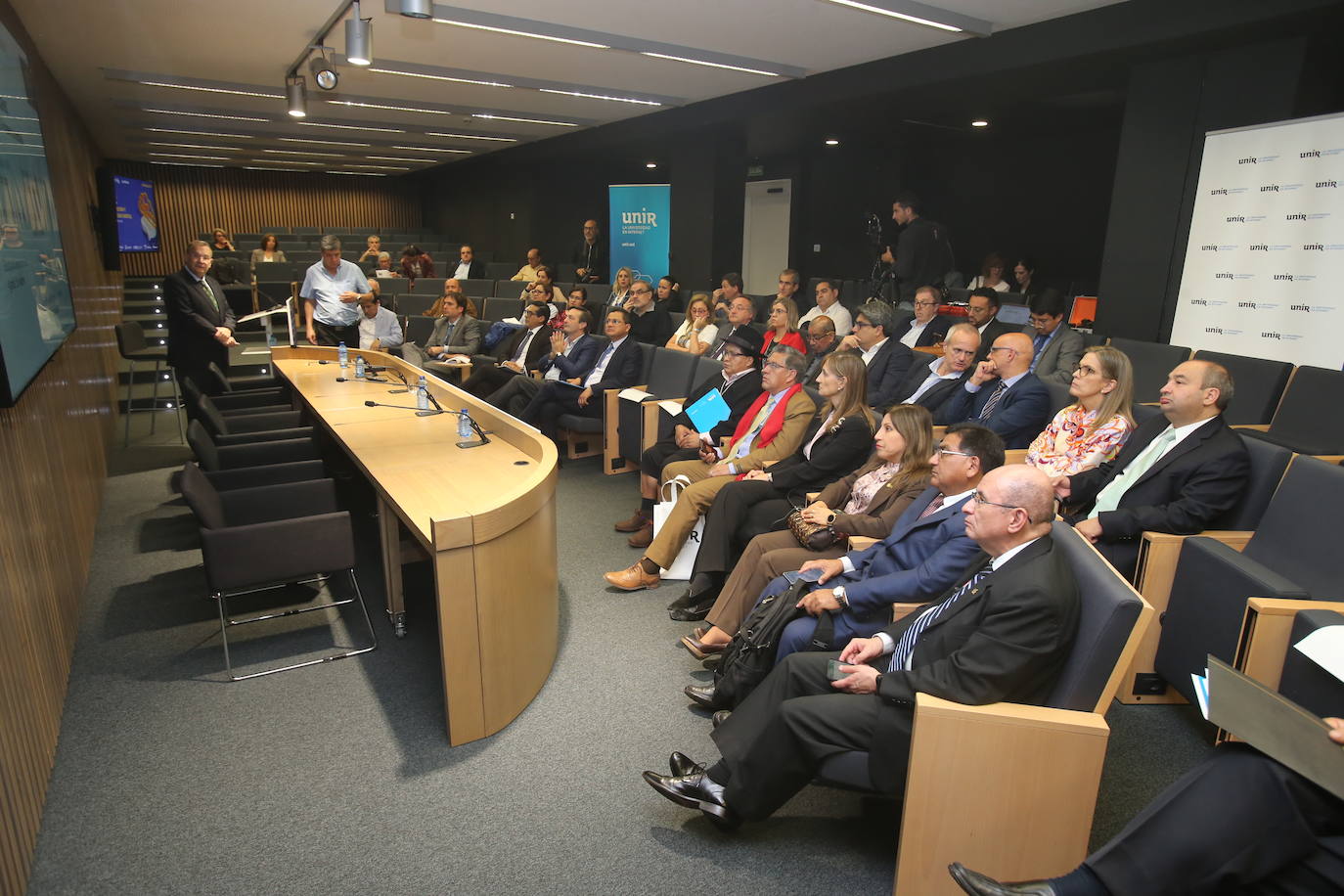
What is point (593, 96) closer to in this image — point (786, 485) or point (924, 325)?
point (924, 325)

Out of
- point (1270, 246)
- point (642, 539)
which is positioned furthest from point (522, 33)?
point (1270, 246)

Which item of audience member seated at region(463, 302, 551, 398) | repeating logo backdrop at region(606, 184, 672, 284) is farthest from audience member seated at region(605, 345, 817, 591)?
repeating logo backdrop at region(606, 184, 672, 284)

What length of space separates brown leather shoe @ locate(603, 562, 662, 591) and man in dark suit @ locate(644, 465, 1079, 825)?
1594 mm

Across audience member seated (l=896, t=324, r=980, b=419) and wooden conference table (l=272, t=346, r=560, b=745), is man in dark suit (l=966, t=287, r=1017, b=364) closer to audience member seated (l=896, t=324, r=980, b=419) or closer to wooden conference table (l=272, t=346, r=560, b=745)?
audience member seated (l=896, t=324, r=980, b=419)

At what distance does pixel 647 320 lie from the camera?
26.3ft

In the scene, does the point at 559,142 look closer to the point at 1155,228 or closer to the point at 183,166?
the point at 1155,228

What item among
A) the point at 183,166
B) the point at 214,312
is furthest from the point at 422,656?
the point at 183,166

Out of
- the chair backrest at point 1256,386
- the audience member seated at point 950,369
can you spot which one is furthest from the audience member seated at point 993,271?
the audience member seated at point 950,369

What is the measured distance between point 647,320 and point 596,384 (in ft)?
7.17

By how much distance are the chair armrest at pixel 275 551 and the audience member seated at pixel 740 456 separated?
4.46ft

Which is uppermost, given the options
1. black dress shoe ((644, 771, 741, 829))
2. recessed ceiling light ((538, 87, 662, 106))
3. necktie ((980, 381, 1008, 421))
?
recessed ceiling light ((538, 87, 662, 106))

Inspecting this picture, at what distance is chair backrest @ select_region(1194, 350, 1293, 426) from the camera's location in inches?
175

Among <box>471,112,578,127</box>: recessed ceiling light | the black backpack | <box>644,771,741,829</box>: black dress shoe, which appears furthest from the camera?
<box>471,112,578,127</box>: recessed ceiling light

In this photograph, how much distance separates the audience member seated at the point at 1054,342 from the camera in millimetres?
5312
